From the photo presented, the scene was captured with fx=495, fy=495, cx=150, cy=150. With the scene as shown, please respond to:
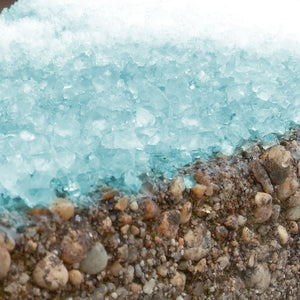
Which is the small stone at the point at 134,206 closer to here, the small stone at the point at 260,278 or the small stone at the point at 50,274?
the small stone at the point at 50,274

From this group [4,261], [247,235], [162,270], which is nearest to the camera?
[4,261]

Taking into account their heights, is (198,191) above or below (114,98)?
below

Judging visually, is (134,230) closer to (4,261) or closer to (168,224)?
(168,224)

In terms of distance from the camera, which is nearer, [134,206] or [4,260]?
[4,260]

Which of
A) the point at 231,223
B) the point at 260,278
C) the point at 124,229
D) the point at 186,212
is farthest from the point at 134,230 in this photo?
the point at 260,278

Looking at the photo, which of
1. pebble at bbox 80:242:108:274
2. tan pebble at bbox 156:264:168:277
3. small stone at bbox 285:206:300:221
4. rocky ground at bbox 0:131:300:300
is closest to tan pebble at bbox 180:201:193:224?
rocky ground at bbox 0:131:300:300

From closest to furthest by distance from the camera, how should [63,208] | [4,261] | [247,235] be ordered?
[4,261], [63,208], [247,235]

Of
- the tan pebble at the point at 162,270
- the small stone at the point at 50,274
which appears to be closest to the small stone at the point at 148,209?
the tan pebble at the point at 162,270
